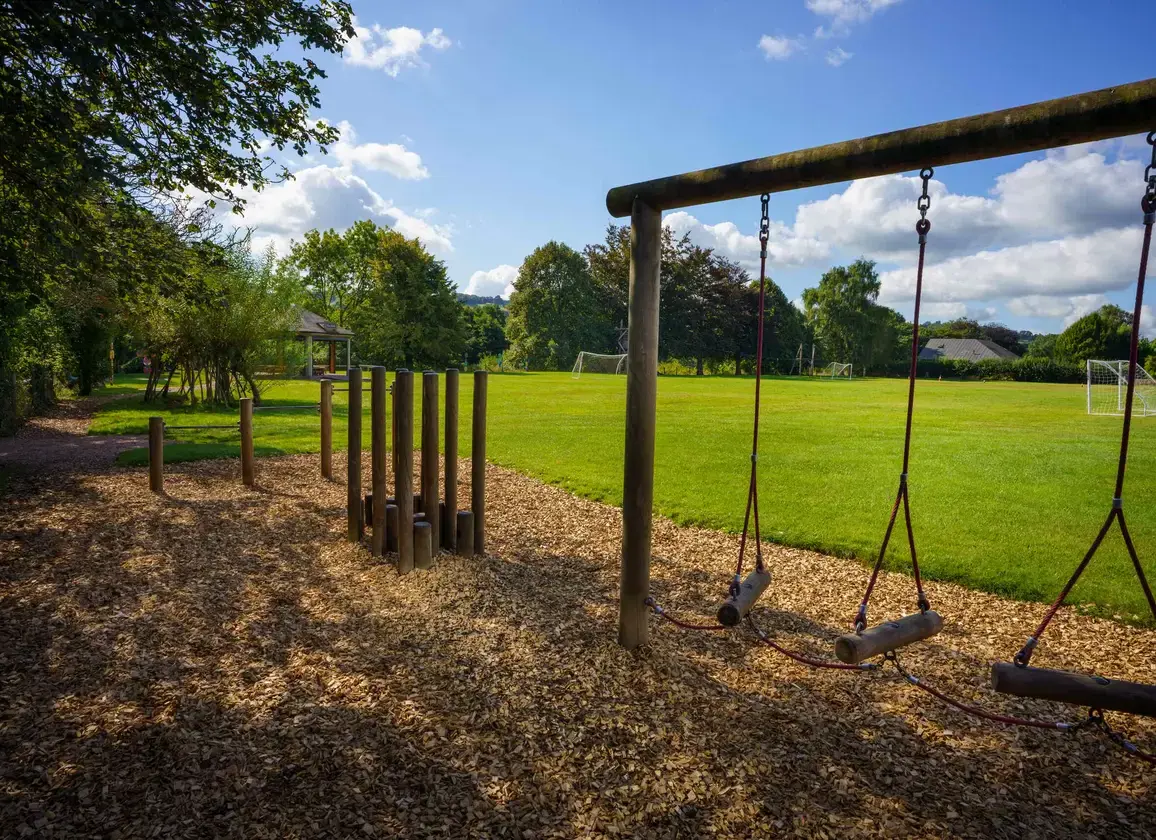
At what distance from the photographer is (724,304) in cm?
5812

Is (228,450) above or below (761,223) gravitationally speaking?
below

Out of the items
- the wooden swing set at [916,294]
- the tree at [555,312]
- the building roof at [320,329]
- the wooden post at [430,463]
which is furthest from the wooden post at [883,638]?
the tree at [555,312]

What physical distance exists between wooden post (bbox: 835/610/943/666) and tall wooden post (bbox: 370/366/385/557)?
4.33m

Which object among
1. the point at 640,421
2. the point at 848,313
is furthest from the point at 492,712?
the point at 848,313

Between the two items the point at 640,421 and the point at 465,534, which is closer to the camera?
the point at 640,421

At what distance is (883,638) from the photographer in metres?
3.22

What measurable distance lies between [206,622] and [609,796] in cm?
342

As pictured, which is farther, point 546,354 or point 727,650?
point 546,354

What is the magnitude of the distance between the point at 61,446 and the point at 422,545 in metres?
10.2

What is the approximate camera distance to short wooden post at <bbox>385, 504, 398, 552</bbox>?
241 inches

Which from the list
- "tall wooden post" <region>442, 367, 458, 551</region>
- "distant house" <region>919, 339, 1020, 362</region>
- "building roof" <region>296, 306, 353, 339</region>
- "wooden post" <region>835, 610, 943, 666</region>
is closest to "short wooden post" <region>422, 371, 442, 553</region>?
"tall wooden post" <region>442, 367, 458, 551</region>

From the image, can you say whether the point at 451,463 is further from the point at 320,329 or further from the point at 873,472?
the point at 320,329

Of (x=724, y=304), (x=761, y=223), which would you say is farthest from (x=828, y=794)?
(x=724, y=304)

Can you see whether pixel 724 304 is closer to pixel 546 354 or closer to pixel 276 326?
pixel 546 354
